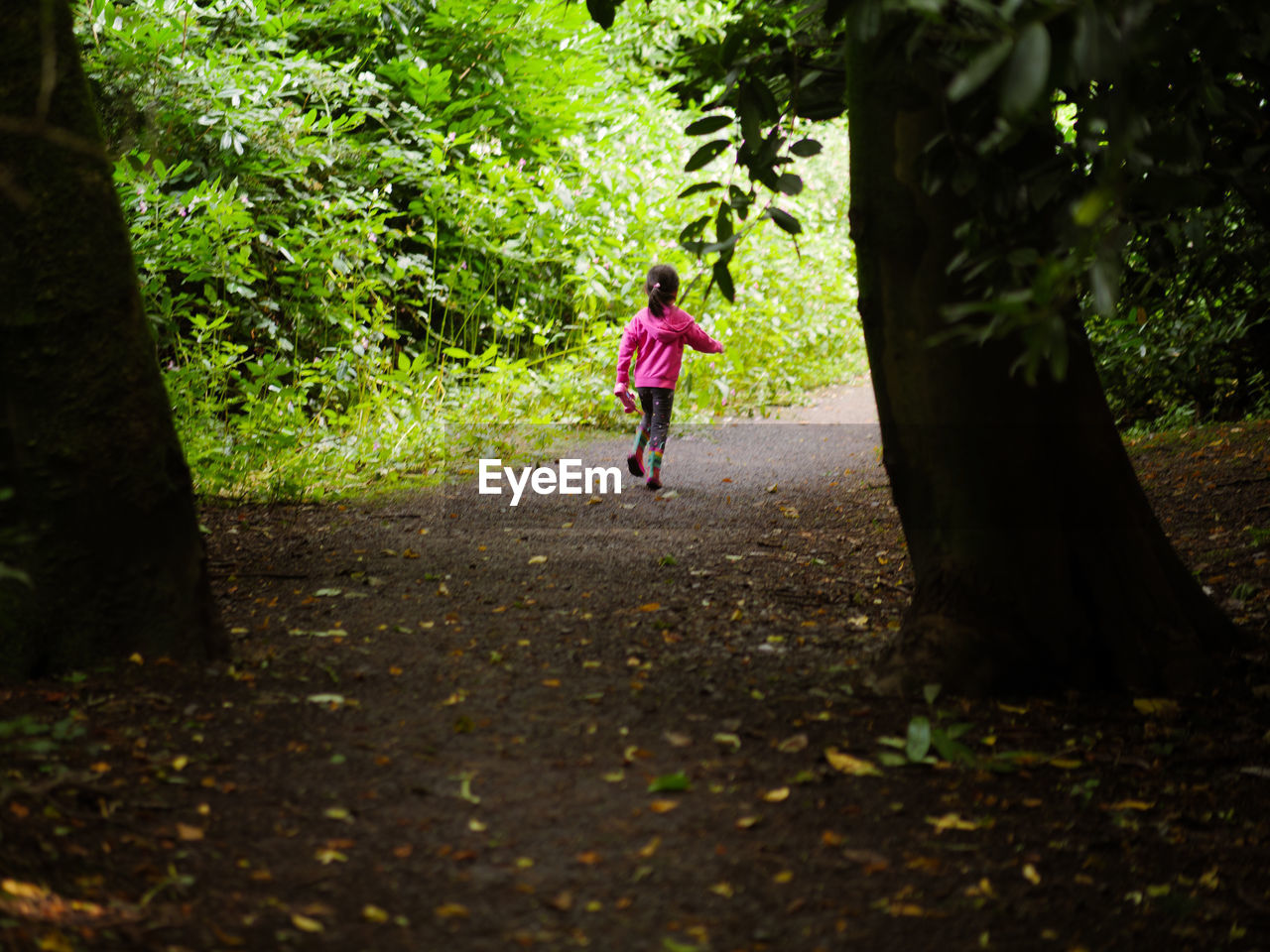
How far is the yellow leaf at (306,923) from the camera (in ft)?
7.43

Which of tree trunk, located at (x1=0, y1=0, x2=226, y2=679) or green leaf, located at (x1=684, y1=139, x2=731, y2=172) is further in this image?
tree trunk, located at (x1=0, y1=0, x2=226, y2=679)

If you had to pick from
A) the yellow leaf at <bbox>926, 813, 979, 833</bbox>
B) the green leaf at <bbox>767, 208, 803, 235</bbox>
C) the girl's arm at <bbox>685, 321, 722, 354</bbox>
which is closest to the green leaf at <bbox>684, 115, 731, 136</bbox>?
the green leaf at <bbox>767, 208, 803, 235</bbox>

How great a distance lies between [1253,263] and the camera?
4762 millimetres

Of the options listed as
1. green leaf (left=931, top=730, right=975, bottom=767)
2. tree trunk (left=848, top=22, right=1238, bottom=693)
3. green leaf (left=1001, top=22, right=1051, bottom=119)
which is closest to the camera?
green leaf (left=1001, top=22, right=1051, bottom=119)

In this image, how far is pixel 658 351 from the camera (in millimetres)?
7980

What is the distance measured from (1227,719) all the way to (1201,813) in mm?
652

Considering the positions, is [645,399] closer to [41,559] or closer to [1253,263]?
[1253,263]

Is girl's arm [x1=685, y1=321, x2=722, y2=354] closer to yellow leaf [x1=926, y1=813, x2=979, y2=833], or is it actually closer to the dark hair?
the dark hair

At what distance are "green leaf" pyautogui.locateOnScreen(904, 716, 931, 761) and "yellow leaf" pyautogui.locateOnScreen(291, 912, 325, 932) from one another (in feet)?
5.64

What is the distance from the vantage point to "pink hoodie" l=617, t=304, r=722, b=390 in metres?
7.98

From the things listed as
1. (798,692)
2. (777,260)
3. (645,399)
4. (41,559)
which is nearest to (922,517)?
(798,692)
